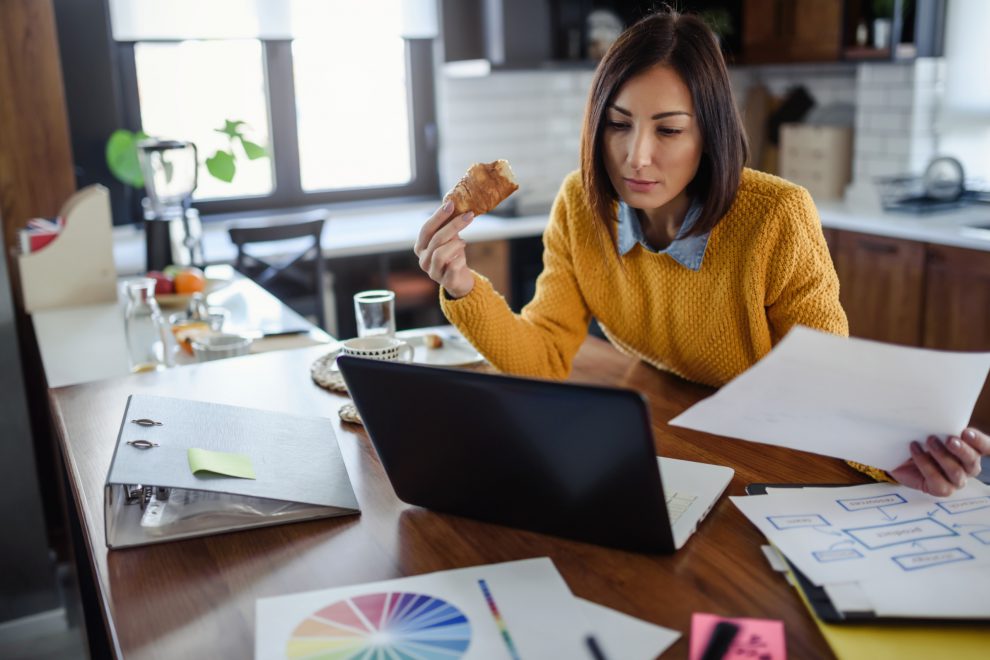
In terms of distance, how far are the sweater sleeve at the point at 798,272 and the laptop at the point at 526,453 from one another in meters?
0.53

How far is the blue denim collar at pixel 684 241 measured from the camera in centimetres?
164

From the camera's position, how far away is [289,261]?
3412 mm

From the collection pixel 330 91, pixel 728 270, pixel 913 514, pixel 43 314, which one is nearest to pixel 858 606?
pixel 913 514

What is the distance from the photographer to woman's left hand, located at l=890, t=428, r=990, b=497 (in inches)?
40.3

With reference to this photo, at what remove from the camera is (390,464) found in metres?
1.09

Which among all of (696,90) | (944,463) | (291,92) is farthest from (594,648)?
(291,92)

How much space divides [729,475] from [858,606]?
0.31 metres

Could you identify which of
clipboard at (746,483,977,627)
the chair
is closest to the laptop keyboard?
clipboard at (746,483,977,627)

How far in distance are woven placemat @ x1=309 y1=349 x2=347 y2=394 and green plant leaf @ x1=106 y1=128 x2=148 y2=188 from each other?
71.4 inches

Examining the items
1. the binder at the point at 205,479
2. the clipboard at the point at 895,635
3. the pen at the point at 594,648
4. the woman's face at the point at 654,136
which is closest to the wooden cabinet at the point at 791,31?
the woman's face at the point at 654,136

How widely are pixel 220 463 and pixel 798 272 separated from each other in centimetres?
95

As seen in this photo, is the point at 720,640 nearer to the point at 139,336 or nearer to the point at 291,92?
the point at 139,336

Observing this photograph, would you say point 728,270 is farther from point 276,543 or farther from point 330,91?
point 330,91

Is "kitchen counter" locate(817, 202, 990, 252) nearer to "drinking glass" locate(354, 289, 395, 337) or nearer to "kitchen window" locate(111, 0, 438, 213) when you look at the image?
"kitchen window" locate(111, 0, 438, 213)
